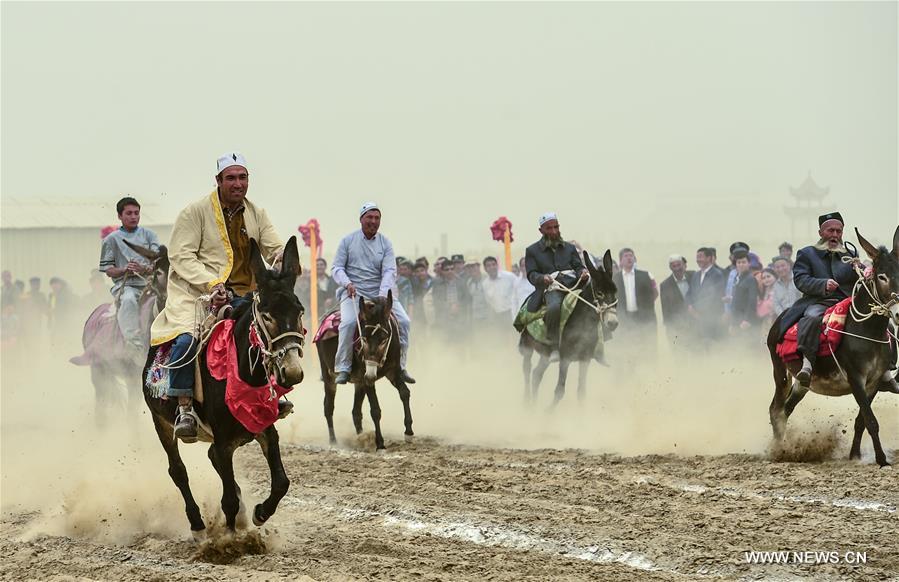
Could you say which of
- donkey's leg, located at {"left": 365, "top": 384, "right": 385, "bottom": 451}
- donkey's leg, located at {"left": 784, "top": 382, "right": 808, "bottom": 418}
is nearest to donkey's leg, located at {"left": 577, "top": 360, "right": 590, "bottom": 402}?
donkey's leg, located at {"left": 365, "top": 384, "right": 385, "bottom": 451}

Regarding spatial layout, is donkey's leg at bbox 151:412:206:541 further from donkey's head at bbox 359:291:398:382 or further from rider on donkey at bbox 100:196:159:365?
rider on donkey at bbox 100:196:159:365

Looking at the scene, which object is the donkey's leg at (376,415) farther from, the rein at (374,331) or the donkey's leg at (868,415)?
the donkey's leg at (868,415)

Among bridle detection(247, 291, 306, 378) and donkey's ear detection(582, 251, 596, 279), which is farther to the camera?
donkey's ear detection(582, 251, 596, 279)

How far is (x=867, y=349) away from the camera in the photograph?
11.8 meters

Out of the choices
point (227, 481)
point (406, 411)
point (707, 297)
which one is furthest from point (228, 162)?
point (707, 297)

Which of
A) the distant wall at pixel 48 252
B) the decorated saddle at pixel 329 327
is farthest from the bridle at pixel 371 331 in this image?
the distant wall at pixel 48 252

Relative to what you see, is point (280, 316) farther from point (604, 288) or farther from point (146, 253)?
point (604, 288)

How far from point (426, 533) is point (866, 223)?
50.6 m

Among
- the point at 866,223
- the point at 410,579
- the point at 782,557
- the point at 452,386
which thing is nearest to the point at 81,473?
the point at 410,579

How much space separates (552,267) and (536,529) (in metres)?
9.04

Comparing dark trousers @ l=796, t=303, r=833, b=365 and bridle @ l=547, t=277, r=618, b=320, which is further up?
bridle @ l=547, t=277, r=618, b=320

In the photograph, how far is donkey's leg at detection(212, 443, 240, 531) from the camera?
8.77m

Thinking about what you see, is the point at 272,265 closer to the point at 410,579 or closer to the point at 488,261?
the point at 410,579

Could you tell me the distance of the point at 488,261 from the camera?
77.7 feet
